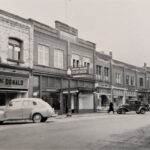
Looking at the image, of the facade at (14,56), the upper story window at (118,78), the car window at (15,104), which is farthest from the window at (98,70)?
the car window at (15,104)

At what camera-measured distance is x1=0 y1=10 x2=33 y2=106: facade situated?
27.3 metres

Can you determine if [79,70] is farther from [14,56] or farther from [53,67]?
[14,56]

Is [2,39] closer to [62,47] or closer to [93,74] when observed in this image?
[62,47]

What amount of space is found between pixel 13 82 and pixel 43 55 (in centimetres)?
569

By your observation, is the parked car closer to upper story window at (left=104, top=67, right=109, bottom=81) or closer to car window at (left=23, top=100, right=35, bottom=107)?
car window at (left=23, top=100, right=35, bottom=107)

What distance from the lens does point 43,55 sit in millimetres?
32656

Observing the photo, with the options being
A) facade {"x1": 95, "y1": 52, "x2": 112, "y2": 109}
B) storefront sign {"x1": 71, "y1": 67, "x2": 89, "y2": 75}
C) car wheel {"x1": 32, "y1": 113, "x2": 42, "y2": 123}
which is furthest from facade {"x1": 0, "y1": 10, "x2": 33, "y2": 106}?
facade {"x1": 95, "y1": 52, "x2": 112, "y2": 109}

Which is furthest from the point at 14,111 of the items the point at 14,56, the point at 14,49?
the point at 14,49

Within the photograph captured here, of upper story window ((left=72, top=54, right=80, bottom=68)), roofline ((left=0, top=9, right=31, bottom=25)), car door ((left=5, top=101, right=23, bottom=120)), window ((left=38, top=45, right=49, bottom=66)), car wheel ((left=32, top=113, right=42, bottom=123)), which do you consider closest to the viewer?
car door ((left=5, top=101, right=23, bottom=120))

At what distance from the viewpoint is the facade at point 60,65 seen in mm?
31906

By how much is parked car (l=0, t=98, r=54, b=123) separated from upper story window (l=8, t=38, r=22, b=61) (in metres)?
7.20

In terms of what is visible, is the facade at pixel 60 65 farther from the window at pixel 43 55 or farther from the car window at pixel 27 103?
the car window at pixel 27 103

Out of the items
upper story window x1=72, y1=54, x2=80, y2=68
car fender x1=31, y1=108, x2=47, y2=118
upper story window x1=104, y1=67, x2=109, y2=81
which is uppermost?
upper story window x1=72, y1=54, x2=80, y2=68

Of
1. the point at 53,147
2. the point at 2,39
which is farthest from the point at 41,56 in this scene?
the point at 53,147
